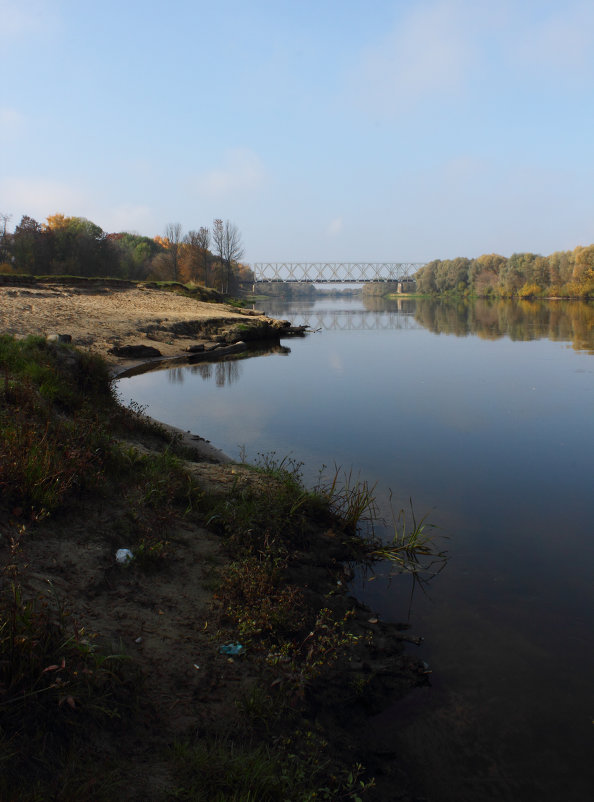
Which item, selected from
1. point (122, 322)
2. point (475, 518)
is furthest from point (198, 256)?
point (475, 518)

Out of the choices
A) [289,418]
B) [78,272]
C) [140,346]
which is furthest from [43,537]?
[78,272]

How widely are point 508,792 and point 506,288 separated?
11138 cm

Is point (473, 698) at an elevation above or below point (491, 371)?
below

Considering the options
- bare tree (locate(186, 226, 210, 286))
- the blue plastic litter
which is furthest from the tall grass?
bare tree (locate(186, 226, 210, 286))

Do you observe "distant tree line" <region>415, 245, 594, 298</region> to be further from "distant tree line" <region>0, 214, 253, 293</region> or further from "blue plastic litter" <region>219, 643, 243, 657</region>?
"blue plastic litter" <region>219, 643, 243, 657</region>

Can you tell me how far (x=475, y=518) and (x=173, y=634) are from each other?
5.40m

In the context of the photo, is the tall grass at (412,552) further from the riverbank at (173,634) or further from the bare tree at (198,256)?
the bare tree at (198,256)

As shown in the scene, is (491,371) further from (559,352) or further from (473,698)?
(473,698)

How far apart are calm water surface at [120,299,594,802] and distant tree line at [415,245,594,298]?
67.6 meters

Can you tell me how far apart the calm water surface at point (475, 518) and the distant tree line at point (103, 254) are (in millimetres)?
38457

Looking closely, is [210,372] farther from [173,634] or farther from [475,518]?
[173,634]

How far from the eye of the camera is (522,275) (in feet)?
336

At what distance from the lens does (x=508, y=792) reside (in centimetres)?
385

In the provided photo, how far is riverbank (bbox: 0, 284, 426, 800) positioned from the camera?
3131mm
